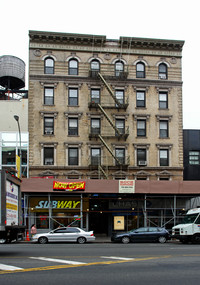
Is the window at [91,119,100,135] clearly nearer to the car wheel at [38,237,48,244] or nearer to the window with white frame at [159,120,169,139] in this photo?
the window with white frame at [159,120,169,139]

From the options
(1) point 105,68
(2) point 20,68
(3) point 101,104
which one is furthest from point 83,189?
(2) point 20,68

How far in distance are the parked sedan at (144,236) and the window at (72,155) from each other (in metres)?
→ 11.9

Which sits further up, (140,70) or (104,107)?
(140,70)

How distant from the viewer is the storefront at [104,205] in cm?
3136

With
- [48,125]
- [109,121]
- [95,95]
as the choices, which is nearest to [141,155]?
[109,121]

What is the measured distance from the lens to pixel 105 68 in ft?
123

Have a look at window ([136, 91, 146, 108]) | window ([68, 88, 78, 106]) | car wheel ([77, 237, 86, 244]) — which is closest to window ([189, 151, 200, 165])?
window ([136, 91, 146, 108])

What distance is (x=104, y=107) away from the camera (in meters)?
36.8

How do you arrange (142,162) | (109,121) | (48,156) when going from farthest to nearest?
1. (142,162)
2. (48,156)
3. (109,121)

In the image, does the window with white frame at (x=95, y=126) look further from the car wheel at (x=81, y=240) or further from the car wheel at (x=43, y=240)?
the car wheel at (x=43, y=240)

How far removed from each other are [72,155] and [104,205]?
18.3ft

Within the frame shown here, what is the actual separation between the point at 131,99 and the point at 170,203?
35.1 feet

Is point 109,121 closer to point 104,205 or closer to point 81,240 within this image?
point 104,205

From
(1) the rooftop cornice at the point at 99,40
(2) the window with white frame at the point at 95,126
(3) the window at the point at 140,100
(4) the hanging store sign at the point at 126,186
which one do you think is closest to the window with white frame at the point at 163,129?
(3) the window at the point at 140,100
